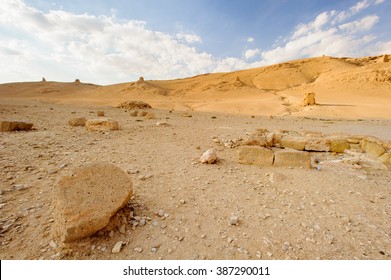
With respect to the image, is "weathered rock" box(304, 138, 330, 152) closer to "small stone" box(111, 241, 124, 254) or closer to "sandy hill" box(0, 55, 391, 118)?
"small stone" box(111, 241, 124, 254)

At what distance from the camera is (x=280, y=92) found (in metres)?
32.1

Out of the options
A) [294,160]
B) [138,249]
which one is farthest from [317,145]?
[138,249]

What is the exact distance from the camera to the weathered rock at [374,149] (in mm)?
4922

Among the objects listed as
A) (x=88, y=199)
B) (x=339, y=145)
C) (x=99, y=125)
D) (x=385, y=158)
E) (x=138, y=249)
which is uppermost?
(x=99, y=125)

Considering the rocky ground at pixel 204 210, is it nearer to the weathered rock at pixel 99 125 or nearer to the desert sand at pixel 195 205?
the desert sand at pixel 195 205

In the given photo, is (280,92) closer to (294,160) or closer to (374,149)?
(374,149)

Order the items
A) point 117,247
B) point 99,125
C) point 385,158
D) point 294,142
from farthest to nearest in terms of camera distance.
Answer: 1. point 99,125
2. point 294,142
3. point 385,158
4. point 117,247

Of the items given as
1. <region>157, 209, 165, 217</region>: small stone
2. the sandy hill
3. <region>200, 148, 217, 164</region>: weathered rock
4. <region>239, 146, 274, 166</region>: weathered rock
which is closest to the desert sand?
<region>157, 209, 165, 217</region>: small stone

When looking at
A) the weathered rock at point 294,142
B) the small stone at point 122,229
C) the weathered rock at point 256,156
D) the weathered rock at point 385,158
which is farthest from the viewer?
the weathered rock at point 294,142

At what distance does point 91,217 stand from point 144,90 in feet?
124

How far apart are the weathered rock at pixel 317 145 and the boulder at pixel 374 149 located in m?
0.85

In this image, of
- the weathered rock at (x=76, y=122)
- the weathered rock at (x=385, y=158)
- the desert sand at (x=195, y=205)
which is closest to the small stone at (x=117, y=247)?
the desert sand at (x=195, y=205)

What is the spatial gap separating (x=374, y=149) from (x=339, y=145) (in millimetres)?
704
